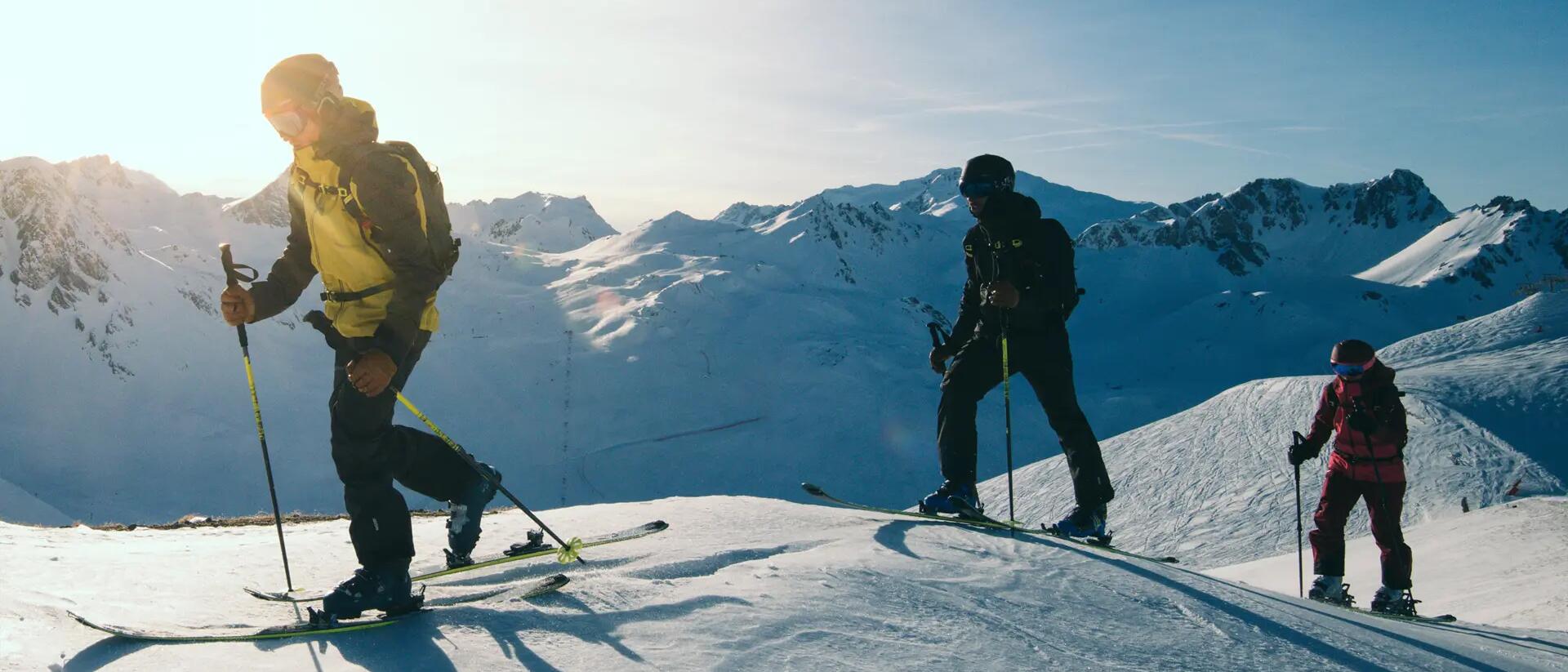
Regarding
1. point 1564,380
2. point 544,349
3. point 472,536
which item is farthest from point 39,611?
point 544,349

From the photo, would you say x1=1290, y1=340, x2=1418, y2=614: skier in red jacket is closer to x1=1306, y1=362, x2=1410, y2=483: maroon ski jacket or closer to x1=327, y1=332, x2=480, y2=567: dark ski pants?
x1=1306, y1=362, x2=1410, y2=483: maroon ski jacket

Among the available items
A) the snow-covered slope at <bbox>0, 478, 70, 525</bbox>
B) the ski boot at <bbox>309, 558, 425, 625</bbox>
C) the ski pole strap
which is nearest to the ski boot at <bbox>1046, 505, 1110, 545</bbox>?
the ski boot at <bbox>309, 558, 425, 625</bbox>

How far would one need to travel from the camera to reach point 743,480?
5200cm

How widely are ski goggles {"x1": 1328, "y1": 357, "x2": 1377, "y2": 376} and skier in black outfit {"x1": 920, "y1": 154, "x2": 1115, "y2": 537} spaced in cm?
267

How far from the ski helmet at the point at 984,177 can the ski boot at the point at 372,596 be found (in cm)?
432

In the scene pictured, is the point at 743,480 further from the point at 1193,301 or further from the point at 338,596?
the point at 1193,301

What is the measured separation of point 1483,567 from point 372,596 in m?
10.5

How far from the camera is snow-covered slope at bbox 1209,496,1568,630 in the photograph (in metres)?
7.64

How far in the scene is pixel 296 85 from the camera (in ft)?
15.4

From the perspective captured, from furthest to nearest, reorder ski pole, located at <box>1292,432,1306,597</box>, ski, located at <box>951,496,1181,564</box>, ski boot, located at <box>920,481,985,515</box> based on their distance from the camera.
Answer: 1. ski pole, located at <box>1292,432,1306,597</box>
2. ski boot, located at <box>920,481,985,515</box>
3. ski, located at <box>951,496,1181,564</box>

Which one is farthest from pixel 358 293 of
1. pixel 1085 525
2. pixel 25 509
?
pixel 25 509

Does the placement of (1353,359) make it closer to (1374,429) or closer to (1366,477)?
(1374,429)

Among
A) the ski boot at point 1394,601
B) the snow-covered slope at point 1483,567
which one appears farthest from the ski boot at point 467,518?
the ski boot at point 1394,601

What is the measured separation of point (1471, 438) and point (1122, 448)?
238 inches
